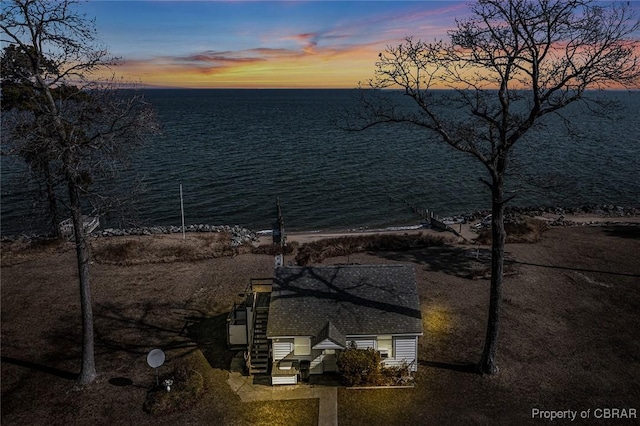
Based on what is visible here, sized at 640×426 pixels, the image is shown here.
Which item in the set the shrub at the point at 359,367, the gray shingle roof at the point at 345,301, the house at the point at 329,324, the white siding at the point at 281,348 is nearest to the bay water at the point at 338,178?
the gray shingle roof at the point at 345,301

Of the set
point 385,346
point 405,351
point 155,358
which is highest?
point 155,358

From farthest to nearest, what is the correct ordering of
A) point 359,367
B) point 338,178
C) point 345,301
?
point 338,178 < point 345,301 < point 359,367

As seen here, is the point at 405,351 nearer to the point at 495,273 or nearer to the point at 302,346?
the point at 302,346

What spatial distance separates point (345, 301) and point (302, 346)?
8.71 ft

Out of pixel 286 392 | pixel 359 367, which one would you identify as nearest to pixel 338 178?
pixel 359 367

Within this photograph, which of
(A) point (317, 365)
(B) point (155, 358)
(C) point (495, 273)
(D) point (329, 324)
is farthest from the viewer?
(A) point (317, 365)

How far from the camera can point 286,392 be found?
18.6 meters

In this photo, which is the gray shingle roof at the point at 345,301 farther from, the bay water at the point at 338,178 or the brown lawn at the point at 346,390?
the bay water at the point at 338,178

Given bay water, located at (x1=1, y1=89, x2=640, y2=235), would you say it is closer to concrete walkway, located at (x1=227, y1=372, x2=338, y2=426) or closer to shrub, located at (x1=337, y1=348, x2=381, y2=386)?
shrub, located at (x1=337, y1=348, x2=381, y2=386)

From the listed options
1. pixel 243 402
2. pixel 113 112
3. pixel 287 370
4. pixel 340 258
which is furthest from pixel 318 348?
pixel 340 258

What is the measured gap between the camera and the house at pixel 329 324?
19.0 m

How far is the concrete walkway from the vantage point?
17797 millimetres

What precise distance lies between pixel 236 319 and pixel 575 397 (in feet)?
46.6

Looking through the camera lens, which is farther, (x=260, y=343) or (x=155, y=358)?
(x=260, y=343)
